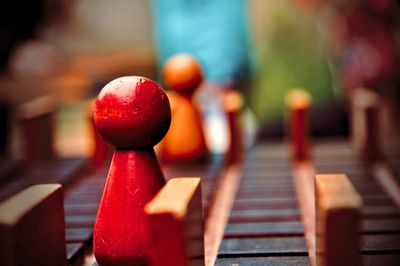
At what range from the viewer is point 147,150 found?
91cm

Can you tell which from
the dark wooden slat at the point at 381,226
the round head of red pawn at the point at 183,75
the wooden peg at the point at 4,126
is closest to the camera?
the dark wooden slat at the point at 381,226

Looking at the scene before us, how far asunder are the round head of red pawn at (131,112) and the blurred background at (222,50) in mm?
1650

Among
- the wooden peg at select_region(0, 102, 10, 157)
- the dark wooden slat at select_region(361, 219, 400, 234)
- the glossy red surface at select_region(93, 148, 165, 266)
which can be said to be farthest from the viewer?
the wooden peg at select_region(0, 102, 10, 157)

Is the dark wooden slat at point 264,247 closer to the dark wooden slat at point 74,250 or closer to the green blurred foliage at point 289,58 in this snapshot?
the dark wooden slat at point 74,250

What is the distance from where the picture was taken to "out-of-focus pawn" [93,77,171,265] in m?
0.86

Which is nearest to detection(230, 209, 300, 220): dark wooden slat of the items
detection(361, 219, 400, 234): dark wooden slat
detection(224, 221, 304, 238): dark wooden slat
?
detection(224, 221, 304, 238): dark wooden slat

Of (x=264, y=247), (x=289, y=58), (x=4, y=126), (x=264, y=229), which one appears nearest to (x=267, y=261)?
(x=264, y=247)

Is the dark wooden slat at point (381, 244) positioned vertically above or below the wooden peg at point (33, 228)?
below

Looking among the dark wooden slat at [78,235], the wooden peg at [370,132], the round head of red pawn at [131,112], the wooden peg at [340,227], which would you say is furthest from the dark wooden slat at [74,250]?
the wooden peg at [370,132]

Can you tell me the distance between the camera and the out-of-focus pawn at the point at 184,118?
1.53 metres

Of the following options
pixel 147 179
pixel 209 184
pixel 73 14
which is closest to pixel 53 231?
pixel 147 179

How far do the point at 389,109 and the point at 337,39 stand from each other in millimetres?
331

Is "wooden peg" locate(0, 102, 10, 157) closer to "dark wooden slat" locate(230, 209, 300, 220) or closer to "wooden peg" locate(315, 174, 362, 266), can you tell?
"dark wooden slat" locate(230, 209, 300, 220)

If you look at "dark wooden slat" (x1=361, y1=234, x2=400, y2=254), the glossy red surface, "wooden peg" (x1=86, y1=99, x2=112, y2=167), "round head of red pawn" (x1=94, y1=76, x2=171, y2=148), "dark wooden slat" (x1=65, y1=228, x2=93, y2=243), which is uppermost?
"round head of red pawn" (x1=94, y1=76, x2=171, y2=148)
